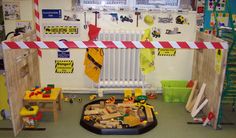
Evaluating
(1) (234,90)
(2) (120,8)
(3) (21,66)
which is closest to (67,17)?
(2) (120,8)

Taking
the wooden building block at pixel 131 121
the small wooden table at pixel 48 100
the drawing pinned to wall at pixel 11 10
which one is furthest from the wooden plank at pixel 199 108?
the drawing pinned to wall at pixel 11 10

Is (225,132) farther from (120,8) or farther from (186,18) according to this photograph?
(120,8)

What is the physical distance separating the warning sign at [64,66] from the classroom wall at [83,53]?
60 mm

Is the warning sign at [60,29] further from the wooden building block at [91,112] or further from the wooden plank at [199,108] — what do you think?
the wooden plank at [199,108]

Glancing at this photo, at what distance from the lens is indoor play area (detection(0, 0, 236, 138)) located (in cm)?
340

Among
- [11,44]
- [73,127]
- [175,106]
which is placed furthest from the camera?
[175,106]

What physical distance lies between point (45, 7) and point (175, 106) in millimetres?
2770

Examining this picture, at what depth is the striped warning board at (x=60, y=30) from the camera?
436cm

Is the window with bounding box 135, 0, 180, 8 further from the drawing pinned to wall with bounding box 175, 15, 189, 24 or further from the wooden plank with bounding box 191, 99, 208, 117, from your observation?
the wooden plank with bounding box 191, 99, 208, 117

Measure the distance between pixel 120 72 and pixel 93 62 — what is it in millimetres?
520

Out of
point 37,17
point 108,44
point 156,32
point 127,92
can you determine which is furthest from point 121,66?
point 37,17

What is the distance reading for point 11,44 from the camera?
9.79ft

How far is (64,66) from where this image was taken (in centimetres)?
459

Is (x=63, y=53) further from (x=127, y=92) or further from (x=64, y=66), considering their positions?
(x=127, y=92)
